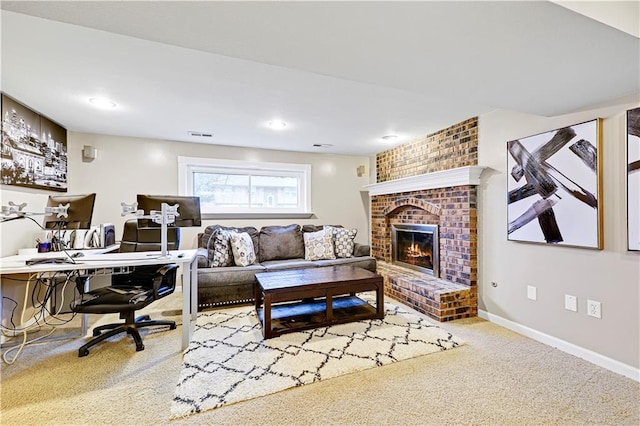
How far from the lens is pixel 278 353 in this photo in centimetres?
221

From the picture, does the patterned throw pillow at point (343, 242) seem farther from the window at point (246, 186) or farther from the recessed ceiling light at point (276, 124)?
the recessed ceiling light at point (276, 124)

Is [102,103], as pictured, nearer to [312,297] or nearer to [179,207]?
[179,207]

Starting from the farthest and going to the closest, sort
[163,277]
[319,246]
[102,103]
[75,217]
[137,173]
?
[319,246]
[137,173]
[102,103]
[163,277]
[75,217]

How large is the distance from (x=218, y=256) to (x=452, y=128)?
3230 mm

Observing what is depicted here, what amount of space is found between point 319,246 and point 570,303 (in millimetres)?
2757

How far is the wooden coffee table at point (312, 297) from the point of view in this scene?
2529mm

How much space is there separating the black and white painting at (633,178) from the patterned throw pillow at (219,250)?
368cm

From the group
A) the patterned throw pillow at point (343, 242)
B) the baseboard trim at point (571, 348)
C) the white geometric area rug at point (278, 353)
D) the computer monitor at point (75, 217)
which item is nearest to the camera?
the white geometric area rug at point (278, 353)

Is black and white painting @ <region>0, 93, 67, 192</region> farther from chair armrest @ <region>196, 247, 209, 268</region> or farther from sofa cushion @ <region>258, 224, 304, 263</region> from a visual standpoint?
sofa cushion @ <region>258, 224, 304, 263</region>

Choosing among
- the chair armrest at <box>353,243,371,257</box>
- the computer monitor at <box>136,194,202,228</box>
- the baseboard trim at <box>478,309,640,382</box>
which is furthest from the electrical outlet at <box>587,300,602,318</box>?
the computer monitor at <box>136,194,202,228</box>

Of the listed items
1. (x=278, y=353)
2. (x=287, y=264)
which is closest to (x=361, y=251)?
(x=287, y=264)

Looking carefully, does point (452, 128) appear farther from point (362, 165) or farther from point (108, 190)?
point (108, 190)

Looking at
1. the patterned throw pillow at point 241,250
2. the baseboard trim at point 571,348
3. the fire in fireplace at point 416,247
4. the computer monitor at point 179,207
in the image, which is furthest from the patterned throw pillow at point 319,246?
the baseboard trim at point 571,348

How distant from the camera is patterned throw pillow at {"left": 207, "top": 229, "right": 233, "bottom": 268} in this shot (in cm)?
354
